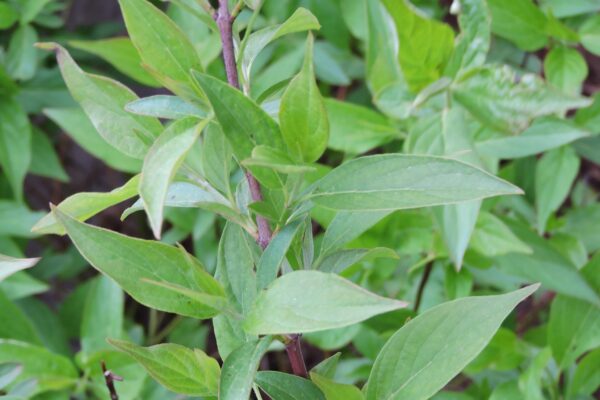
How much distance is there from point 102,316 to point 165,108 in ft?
1.83

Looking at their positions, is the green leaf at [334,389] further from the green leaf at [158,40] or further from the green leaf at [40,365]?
the green leaf at [40,365]

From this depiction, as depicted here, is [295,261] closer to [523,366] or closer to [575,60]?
[523,366]

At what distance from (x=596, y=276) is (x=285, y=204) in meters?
0.51

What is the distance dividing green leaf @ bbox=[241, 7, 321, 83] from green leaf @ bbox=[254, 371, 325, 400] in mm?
162

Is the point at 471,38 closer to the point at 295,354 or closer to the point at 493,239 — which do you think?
the point at 493,239

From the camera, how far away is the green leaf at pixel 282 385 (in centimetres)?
42

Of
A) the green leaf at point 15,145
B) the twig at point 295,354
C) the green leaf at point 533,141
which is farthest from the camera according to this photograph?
the green leaf at point 15,145

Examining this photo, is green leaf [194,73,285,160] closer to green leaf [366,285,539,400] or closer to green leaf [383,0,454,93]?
green leaf [366,285,539,400]

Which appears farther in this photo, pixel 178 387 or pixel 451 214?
pixel 451 214

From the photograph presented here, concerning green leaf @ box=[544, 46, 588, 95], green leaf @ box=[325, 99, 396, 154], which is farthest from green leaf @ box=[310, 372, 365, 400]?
green leaf @ box=[544, 46, 588, 95]

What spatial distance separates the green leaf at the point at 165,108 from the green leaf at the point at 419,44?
0.33m

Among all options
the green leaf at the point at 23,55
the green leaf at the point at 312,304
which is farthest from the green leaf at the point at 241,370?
the green leaf at the point at 23,55

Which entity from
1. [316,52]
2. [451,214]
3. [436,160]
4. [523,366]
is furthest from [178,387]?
[316,52]

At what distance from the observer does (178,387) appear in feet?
1.42
